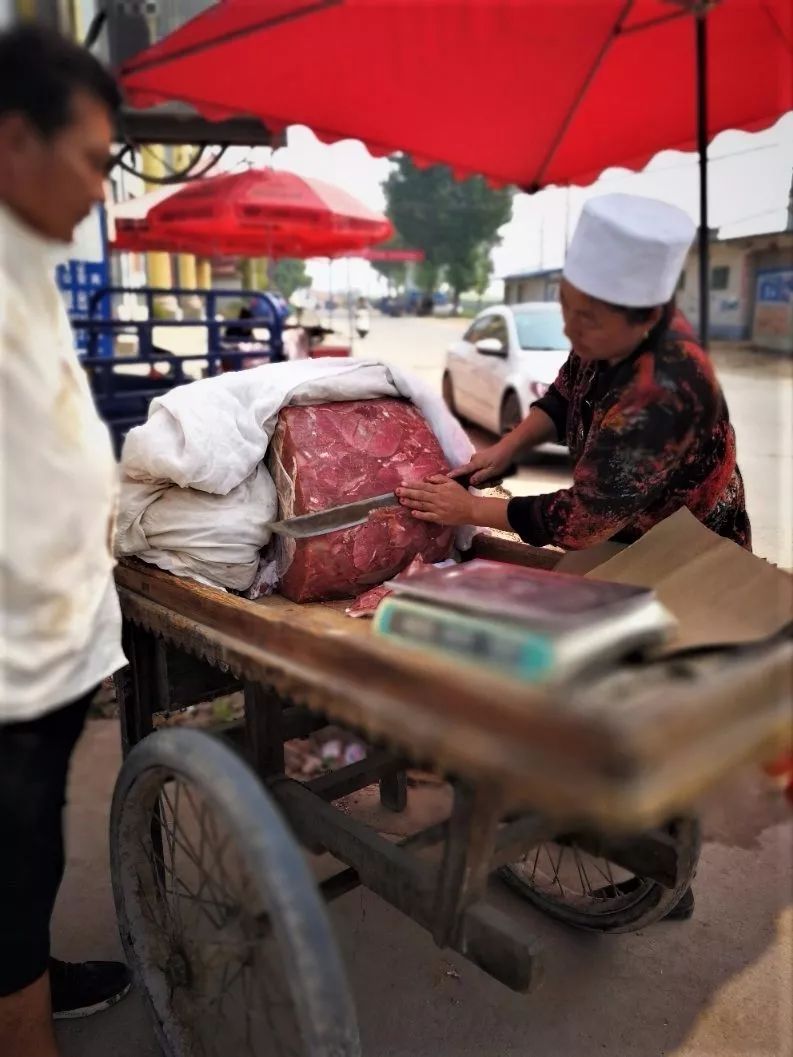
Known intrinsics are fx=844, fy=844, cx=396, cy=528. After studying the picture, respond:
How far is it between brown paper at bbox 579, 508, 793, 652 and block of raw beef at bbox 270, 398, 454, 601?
2.06 ft

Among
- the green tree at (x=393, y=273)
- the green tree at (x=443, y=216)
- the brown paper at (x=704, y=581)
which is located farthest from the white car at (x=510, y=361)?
the green tree at (x=393, y=273)

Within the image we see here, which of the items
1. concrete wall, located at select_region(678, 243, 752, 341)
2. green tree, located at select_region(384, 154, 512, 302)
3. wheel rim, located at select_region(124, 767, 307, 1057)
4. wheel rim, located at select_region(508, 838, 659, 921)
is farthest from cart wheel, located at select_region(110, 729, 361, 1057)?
green tree, located at select_region(384, 154, 512, 302)

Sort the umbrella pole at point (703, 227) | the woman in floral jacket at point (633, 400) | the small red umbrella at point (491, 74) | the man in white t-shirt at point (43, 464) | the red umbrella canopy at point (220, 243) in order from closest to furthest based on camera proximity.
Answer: the man in white t-shirt at point (43, 464)
the woman in floral jacket at point (633, 400)
the umbrella pole at point (703, 227)
the small red umbrella at point (491, 74)
the red umbrella canopy at point (220, 243)

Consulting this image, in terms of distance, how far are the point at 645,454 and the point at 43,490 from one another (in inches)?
44.7

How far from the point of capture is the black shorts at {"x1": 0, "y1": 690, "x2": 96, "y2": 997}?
1.51m

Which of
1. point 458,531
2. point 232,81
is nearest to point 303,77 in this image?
point 232,81

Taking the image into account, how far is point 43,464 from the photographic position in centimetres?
130

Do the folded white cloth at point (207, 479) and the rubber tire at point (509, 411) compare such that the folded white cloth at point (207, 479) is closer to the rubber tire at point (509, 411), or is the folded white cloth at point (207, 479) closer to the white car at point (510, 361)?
the white car at point (510, 361)

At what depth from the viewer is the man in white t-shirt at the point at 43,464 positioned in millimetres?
1239

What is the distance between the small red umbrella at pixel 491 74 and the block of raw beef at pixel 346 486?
2.14 metres

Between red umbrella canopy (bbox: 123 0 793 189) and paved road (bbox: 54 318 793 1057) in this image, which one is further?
red umbrella canopy (bbox: 123 0 793 189)

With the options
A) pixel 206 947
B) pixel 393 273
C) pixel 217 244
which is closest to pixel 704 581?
pixel 206 947

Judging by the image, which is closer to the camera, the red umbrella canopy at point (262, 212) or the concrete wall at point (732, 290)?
the red umbrella canopy at point (262, 212)

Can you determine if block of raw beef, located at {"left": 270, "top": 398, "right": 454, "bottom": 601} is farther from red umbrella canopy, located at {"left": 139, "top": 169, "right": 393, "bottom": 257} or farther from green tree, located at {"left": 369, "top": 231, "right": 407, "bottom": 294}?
green tree, located at {"left": 369, "top": 231, "right": 407, "bottom": 294}
